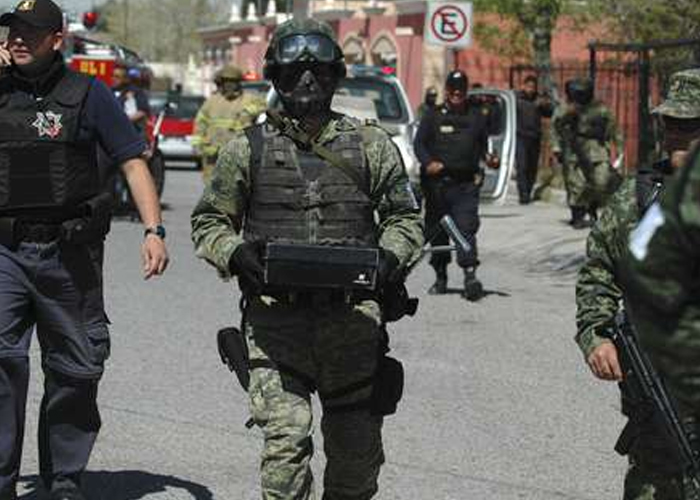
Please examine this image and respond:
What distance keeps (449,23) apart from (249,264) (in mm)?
17511

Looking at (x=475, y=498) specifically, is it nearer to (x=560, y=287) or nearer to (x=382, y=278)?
(x=382, y=278)

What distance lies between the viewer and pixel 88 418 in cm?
665

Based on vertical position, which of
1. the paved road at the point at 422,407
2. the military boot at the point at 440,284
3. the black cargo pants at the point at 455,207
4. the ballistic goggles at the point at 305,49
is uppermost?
the ballistic goggles at the point at 305,49

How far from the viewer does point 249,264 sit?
535cm

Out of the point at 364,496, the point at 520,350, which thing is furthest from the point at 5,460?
the point at 520,350

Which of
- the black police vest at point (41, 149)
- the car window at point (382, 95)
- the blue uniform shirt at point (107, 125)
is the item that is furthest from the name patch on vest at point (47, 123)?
the car window at point (382, 95)

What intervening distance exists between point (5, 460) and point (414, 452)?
86.9 inches

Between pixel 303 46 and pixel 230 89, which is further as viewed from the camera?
pixel 230 89

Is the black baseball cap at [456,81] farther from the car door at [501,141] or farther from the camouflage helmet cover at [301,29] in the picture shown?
the camouflage helmet cover at [301,29]

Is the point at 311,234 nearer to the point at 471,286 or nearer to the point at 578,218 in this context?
the point at 471,286

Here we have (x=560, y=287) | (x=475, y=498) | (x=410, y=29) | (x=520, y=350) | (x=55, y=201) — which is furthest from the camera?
(x=410, y=29)

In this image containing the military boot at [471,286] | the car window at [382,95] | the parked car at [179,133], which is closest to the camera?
the military boot at [471,286]

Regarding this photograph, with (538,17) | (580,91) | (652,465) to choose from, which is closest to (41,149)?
(652,465)

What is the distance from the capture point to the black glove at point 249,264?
5344 mm
